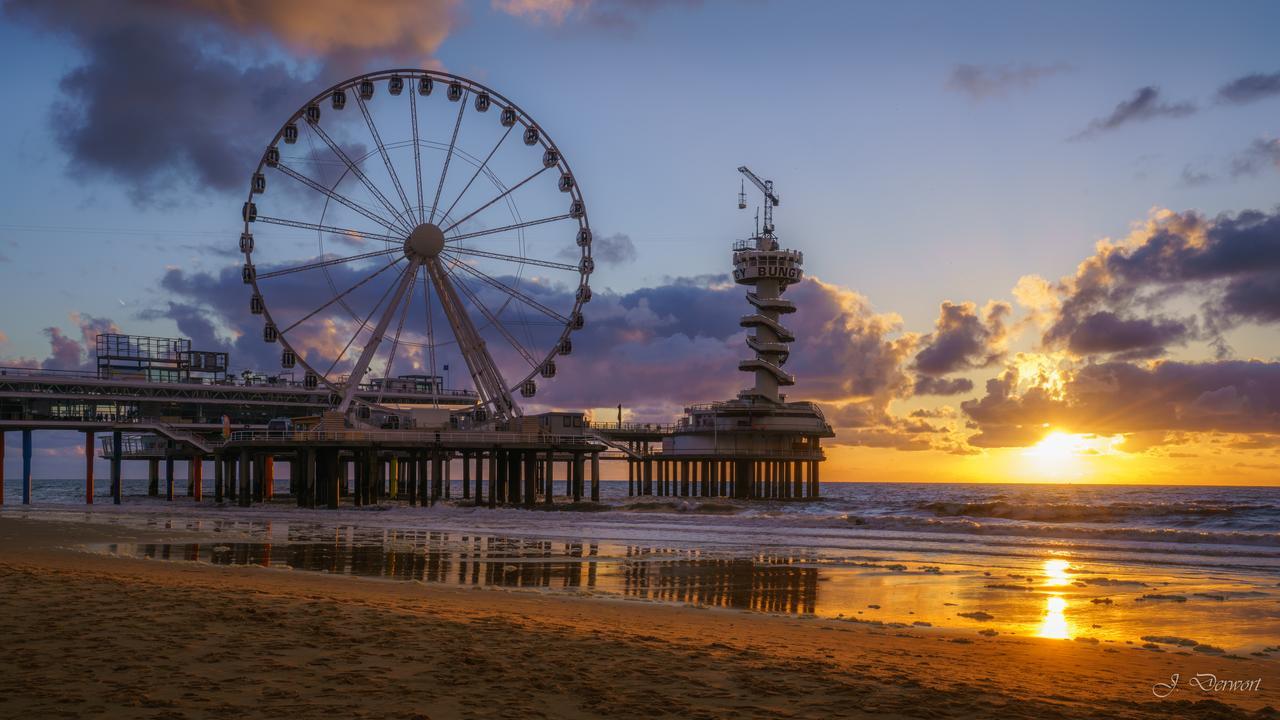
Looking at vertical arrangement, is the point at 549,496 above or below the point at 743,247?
below

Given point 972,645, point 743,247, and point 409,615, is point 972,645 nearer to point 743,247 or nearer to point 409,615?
point 409,615

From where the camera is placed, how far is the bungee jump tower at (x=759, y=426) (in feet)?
238

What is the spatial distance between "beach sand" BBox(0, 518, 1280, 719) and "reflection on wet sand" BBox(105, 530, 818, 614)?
3420 millimetres

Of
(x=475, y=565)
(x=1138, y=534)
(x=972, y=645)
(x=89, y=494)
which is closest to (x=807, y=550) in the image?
(x=475, y=565)

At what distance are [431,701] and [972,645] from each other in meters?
6.43

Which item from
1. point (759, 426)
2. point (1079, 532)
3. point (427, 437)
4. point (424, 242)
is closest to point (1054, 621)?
point (1079, 532)

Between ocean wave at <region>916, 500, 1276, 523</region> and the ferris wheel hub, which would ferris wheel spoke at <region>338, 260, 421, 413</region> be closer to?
the ferris wheel hub

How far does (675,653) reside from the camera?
380 inches

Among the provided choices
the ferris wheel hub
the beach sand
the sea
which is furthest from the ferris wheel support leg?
the beach sand

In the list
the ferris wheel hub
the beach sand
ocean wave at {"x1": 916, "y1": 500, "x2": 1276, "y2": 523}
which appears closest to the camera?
the beach sand

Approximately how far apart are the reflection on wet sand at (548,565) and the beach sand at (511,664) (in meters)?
3.42

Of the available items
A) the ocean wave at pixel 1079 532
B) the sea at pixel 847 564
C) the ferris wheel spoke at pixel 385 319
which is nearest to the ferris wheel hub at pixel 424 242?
the ferris wheel spoke at pixel 385 319

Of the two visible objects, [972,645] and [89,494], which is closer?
[972,645]

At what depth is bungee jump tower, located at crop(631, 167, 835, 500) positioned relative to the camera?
7250 cm
